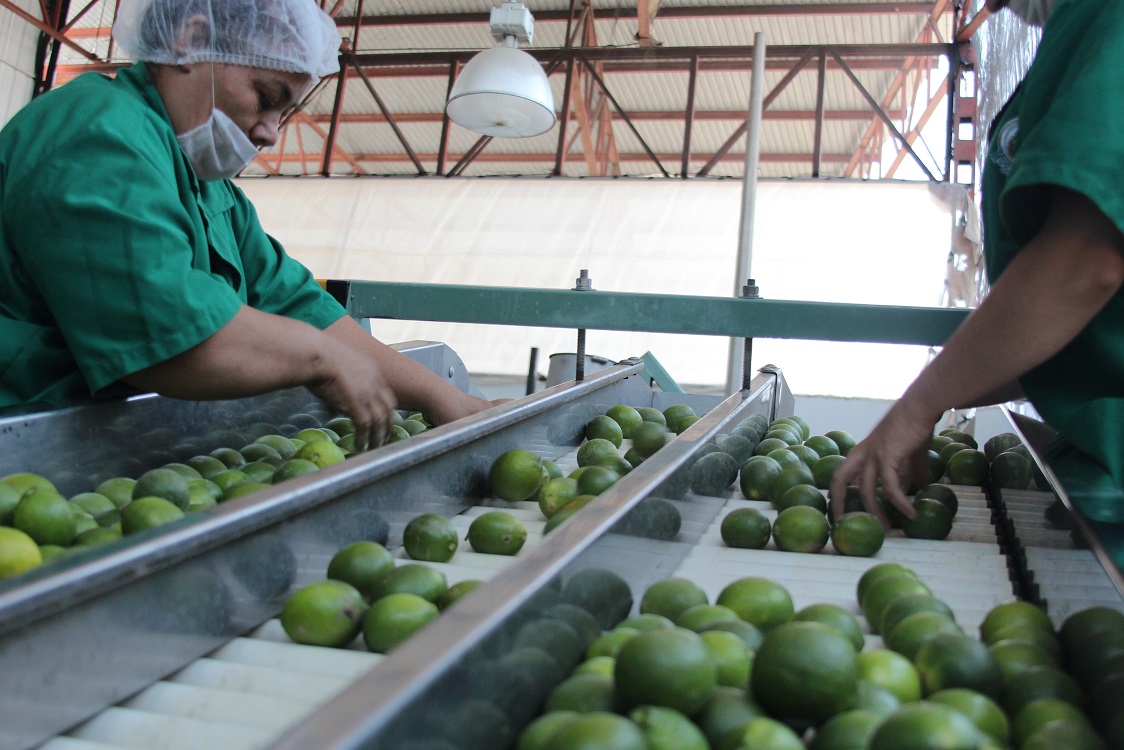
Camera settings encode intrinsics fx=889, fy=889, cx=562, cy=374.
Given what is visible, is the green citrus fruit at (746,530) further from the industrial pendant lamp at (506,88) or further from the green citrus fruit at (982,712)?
the industrial pendant lamp at (506,88)

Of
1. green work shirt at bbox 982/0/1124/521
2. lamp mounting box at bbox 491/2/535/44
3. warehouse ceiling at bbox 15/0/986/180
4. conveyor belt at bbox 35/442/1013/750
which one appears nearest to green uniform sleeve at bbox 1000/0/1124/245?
green work shirt at bbox 982/0/1124/521

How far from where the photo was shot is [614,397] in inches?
145

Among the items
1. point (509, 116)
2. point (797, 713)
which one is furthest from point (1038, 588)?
point (509, 116)

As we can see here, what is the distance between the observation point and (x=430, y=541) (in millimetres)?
1759

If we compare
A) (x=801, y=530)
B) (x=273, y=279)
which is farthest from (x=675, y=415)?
(x=273, y=279)

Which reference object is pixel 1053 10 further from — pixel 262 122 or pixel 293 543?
pixel 262 122

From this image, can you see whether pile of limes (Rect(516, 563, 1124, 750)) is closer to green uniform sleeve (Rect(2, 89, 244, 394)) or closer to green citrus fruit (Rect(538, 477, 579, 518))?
green citrus fruit (Rect(538, 477, 579, 518))

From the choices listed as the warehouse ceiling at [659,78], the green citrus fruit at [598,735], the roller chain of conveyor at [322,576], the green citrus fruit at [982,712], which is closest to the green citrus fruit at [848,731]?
the green citrus fruit at [982,712]

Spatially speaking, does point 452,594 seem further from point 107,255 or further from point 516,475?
point 107,255

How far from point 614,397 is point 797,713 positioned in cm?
264

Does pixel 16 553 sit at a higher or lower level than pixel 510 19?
lower

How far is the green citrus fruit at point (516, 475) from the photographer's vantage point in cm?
227

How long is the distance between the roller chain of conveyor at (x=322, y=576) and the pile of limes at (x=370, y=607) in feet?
0.12

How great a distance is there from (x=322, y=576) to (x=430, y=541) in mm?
214
